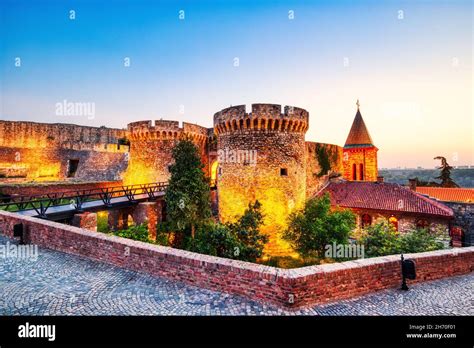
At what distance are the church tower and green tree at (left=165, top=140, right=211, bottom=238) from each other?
17.8 m

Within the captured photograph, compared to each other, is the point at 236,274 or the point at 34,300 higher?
the point at 236,274

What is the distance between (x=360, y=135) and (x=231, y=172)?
60.0 feet

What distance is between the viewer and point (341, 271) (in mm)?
4543

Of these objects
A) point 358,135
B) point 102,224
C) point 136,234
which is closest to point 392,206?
point 358,135

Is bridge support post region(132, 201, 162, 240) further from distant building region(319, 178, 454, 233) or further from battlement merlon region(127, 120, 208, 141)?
distant building region(319, 178, 454, 233)

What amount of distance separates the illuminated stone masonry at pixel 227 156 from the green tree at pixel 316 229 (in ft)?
4.44

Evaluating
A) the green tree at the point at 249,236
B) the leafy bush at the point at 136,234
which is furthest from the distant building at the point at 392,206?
the leafy bush at the point at 136,234

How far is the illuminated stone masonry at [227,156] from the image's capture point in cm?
1381

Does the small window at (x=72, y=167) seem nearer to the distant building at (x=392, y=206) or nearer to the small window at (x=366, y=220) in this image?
the distant building at (x=392, y=206)

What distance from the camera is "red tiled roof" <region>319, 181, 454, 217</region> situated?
635 inches

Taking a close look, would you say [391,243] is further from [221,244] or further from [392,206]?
[392,206]
